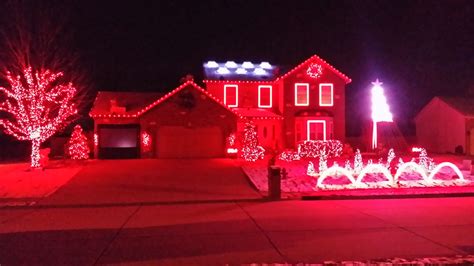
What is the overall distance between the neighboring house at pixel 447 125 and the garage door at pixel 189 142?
739 inches

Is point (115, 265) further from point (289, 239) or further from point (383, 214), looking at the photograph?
point (383, 214)

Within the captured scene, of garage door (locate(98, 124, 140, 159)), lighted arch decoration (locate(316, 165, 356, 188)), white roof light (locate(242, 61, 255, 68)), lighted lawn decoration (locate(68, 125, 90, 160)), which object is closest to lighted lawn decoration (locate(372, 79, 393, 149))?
white roof light (locate(242, 61, 255, 68))

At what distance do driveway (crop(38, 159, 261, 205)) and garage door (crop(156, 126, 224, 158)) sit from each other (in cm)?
262

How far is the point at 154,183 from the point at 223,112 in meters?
12.7

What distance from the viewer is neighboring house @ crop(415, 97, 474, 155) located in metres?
39.9

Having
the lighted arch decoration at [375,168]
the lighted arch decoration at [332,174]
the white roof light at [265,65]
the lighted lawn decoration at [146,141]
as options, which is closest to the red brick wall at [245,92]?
the white roof light at [265,65]

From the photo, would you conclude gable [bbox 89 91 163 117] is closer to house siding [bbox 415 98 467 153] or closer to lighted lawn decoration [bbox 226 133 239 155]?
lighted lawn decoration [bbox 226 133 239 155]

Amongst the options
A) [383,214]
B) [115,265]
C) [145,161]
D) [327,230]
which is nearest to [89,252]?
[115,265]

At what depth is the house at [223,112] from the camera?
35.2m

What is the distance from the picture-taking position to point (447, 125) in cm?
4209

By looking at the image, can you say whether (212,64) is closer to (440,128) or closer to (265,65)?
(265,65)

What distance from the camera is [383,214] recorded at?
47.3 ft

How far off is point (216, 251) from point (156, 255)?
112 cm

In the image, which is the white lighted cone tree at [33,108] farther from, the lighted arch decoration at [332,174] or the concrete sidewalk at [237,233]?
the lighted arch decoration at [332,174]
